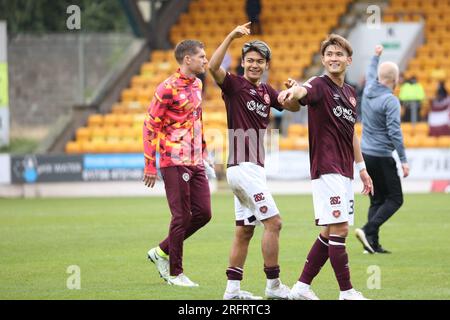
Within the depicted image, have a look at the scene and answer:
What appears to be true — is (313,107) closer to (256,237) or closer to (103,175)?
(256,237)

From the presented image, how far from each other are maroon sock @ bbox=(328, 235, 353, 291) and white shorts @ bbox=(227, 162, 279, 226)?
0.66 m

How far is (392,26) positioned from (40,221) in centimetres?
1511

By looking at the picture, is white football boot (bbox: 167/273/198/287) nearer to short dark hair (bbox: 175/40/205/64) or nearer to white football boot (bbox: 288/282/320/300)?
white football boot (bbox: 288/282/320/300)

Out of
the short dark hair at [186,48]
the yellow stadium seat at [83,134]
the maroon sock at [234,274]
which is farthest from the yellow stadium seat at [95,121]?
the maroon sock at [234,274]

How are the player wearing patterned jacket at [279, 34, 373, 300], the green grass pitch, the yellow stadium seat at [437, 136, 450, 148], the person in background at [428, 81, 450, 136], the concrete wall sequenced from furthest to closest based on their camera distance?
the concrete wall < the person in background at [428, 81, 450, 136] < the yellow stadium seat at [437, 136, 450, 148] < the green grass pitch < the player wearing patterned jacket at [279, 34, 373, 300]

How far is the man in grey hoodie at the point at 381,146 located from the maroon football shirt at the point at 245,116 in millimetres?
4027

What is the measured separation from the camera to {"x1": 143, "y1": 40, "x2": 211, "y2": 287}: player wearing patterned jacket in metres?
10.6

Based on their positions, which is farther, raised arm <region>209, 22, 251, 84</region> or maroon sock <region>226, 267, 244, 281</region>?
Result: maroon sock <region>226, 267, 244, 281</region>

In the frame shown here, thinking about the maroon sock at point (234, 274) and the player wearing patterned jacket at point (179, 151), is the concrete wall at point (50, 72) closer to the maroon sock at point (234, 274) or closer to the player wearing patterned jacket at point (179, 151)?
the player wearing patterned jacket at point (179, 151)

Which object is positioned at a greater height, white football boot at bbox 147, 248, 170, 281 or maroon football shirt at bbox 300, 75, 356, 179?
maroon football shirt at bbox 300, 75, 356, 179

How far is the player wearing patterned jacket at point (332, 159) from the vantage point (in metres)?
9.03

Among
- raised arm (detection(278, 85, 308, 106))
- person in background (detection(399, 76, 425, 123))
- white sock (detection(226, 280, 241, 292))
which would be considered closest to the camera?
raised arm (detection(278, 85, 308, 106))

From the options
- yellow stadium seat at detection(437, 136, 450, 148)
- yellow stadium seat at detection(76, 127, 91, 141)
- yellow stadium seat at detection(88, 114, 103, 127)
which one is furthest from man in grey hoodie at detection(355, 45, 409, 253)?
yellow stadium seat at detection(88, 114, 103, 127)

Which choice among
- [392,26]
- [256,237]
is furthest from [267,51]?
[392,26]
